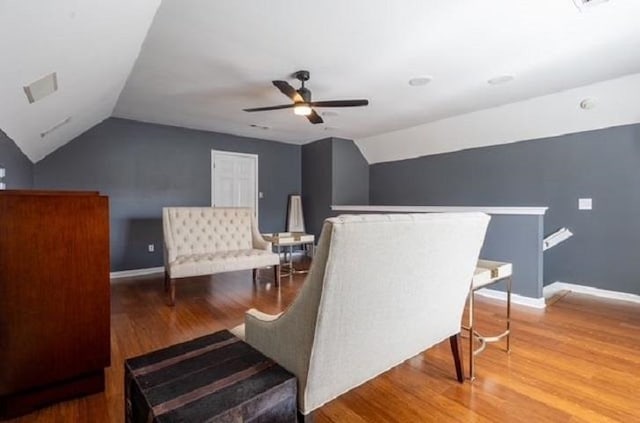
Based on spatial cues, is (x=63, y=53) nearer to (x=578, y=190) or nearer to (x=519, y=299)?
(x=519, y=299)

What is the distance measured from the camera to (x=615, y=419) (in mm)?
1544

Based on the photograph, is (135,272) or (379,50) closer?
(379,50)

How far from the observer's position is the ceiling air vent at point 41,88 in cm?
214

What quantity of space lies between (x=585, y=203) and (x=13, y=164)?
620 centimetres

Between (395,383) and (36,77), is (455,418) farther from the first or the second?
(36,77)

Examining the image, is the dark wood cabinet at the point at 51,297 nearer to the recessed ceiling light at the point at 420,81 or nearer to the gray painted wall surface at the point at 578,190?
the recessed ceiling light at the point at 420,81

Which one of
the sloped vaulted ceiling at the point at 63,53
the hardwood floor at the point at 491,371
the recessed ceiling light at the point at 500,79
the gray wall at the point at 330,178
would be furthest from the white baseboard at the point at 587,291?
the sloped vaulted ceiling at the point at 63,53

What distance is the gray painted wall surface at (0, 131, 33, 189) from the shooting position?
8.20 feet

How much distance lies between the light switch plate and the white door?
189 inches

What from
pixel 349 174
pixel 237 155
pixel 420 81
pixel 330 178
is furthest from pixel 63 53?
pixel 349 174

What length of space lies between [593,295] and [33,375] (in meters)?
5.23

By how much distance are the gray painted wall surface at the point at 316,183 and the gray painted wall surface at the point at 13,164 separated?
161 inches

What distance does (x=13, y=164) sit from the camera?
2.87 metres

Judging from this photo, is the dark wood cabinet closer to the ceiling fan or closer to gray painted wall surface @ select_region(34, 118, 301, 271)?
the ceiling fan
